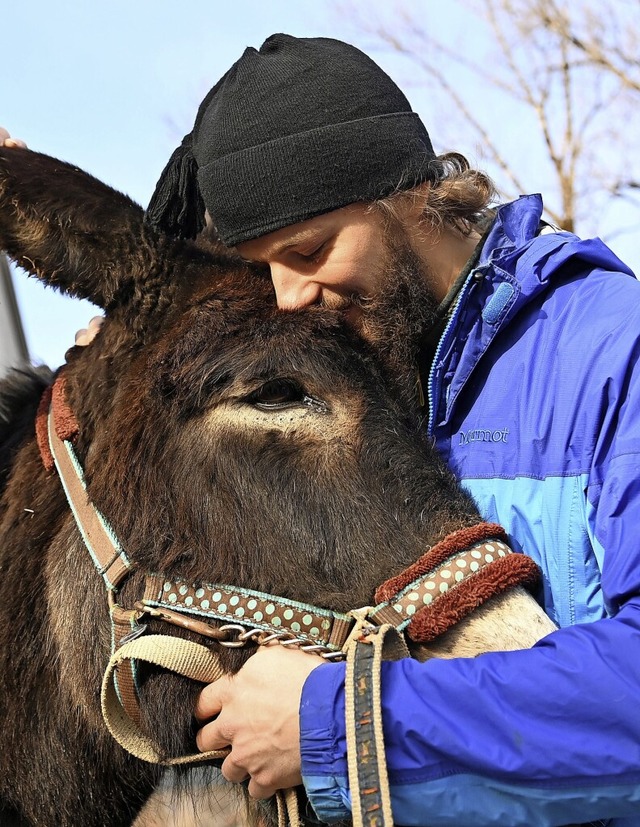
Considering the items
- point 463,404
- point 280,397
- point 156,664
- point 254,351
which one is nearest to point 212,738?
point 156,664

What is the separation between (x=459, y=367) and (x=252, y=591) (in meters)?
0.76

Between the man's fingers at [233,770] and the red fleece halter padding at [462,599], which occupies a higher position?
the red fleece halter padding at [462,599]

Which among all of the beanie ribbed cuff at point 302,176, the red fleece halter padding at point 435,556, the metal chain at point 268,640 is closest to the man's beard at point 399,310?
the beanie ribbed cuff at point 302,176

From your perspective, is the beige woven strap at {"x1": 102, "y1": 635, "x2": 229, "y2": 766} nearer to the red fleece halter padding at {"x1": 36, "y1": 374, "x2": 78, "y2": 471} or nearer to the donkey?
the donkey

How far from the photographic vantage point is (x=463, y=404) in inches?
87.4

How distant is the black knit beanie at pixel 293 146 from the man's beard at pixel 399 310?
19cm

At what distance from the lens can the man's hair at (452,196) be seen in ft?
7.40

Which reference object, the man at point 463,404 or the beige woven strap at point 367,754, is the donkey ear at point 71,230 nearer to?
the man at point 463,404

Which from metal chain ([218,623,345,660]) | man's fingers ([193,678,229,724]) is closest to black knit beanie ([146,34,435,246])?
metal chain ([218,623,345,660])

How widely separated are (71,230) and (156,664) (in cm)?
109

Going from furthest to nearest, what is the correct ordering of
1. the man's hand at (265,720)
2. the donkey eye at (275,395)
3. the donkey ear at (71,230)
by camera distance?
the donkey ear at (71,230) < the donkey eye at (275,395) < the man's hand at (265,720)

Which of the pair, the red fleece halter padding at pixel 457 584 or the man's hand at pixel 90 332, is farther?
the man's hand at pixel 90 332

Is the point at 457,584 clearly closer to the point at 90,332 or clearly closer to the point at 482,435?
the point at 482,435

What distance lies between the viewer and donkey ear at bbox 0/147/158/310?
2.13 m
